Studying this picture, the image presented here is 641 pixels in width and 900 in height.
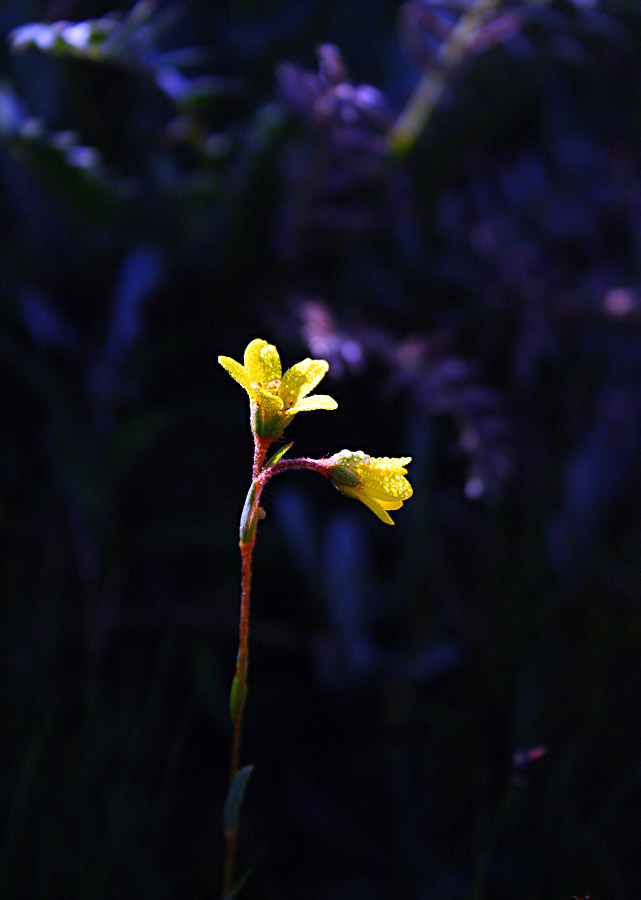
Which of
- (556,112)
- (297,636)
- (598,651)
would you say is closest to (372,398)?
(297,636)

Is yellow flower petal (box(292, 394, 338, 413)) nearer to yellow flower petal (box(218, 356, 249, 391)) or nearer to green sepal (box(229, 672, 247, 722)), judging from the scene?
yellow flower petal (box(218, 356, 249, 391))

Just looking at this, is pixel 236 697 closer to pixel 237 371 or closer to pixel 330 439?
pixel 237 371

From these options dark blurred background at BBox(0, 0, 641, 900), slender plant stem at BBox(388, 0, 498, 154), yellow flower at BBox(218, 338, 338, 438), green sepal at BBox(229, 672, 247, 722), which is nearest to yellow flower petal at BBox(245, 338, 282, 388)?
yellow flower at BBox(218, 338, 338, 438)

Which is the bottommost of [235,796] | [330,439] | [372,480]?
[330,439]

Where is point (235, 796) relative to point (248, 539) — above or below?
below

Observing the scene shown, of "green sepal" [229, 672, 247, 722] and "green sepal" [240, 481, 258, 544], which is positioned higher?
"green sepal" [240, 481, 258, 544]

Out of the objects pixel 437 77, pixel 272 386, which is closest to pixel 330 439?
pixel 437 77
